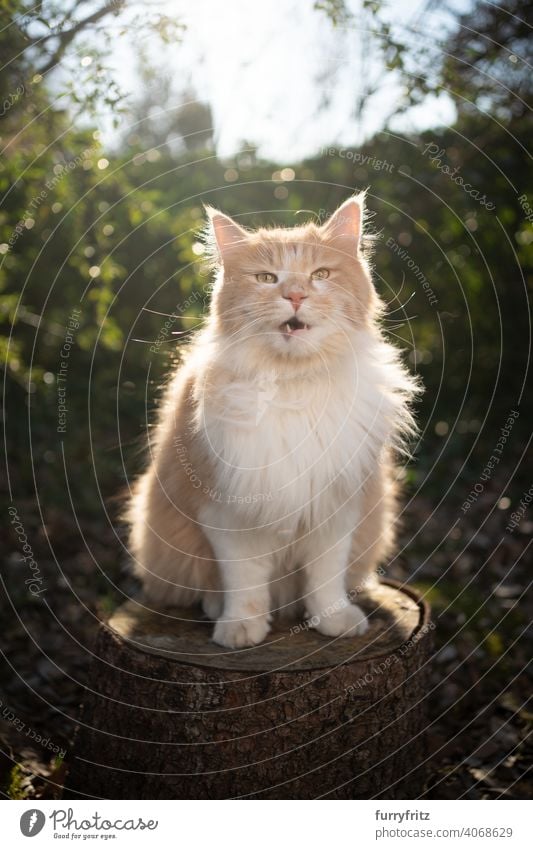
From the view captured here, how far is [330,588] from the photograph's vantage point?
8.98 ft

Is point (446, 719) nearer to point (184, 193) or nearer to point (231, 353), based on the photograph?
point (231, 353)

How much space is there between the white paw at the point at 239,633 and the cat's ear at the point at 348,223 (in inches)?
55.0

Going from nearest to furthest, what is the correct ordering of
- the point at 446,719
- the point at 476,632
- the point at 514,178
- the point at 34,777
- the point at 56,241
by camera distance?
the point at 34,777 → the point at 446,719 → the point at 476,632 → the point at 514,178 → the point at 56,241

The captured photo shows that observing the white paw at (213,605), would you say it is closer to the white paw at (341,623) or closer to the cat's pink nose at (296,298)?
the white paw at (341,623)

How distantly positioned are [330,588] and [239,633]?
377 mm

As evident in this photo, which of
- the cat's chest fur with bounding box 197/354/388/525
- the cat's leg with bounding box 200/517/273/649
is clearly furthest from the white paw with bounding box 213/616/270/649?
the cat's chest fur with bounding box 197/354/388/525

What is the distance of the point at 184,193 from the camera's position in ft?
17.1

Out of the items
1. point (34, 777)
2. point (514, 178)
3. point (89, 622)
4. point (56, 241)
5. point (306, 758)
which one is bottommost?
point (34, 777)

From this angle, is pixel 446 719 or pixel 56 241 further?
pixel 56 241

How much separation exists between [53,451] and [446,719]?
285 centimetres

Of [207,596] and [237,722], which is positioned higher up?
[207,596]
